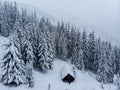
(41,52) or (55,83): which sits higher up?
(41,52)

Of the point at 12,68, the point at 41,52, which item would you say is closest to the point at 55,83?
the point at 41,52

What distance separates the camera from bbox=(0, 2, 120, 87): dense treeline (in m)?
39.6

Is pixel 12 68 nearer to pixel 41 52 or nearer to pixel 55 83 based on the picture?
pixel 55 83

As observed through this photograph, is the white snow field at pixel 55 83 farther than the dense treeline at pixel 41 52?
Yes

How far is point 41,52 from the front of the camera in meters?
53.1

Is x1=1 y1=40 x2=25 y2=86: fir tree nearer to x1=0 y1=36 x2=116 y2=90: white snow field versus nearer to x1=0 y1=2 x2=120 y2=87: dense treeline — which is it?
x1=0 y1=2 x2=120 y2=87: dense treeline

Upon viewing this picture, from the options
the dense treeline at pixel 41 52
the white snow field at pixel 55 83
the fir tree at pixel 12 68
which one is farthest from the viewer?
the white snow field at pixel 55 83

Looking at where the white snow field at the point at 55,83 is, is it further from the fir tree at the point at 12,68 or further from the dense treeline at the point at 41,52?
the dense treeline at the point at 41,52

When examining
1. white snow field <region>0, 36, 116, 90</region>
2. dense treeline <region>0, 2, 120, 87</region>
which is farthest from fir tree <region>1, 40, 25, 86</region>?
white snow field <region>0, 36, 116, 90</region>

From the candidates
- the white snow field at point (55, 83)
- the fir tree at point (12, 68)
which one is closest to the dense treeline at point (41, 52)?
the fir tree at point (12, 68)

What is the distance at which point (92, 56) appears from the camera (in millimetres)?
68812

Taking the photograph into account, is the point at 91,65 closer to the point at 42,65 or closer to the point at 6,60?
the point at 42,65

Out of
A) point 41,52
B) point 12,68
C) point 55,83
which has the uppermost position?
point 12,68

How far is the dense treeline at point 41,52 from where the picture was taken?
3962 centimetres
